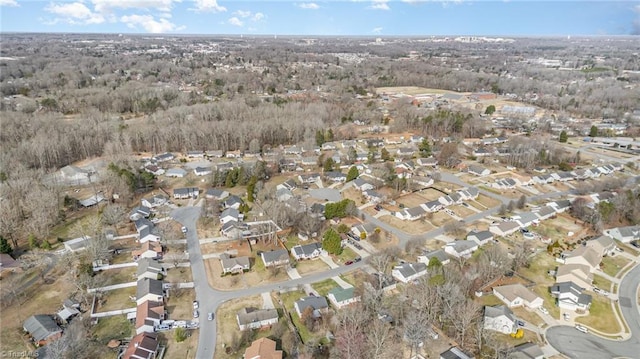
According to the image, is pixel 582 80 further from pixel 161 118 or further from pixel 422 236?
pixel 161 118

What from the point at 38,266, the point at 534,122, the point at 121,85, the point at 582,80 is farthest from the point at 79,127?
the point at 582,80

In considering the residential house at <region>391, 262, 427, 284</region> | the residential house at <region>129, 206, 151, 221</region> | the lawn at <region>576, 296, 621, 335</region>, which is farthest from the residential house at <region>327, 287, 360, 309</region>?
the residential house at <region>129, 206, 151, 221</region>

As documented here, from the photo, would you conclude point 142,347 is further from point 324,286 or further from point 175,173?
point 175,173

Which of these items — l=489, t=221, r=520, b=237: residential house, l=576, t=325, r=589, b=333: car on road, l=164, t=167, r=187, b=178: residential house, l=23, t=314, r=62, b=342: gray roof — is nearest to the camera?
l=23, t=314, r=62, b=342: gray roof

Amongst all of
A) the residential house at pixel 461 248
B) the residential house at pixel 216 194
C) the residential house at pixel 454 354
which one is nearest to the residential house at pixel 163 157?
the residential house at pixel 216 194

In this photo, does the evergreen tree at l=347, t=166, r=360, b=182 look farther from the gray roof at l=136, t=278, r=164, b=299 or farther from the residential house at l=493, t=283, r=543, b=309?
the gray roof at l=136, t=278, r=164, b=299

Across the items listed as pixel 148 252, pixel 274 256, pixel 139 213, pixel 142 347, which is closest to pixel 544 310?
pixel 274 256

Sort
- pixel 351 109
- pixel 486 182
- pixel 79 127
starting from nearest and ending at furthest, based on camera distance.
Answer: pixel 486 182
pixel 79 127
pixel 351 109
